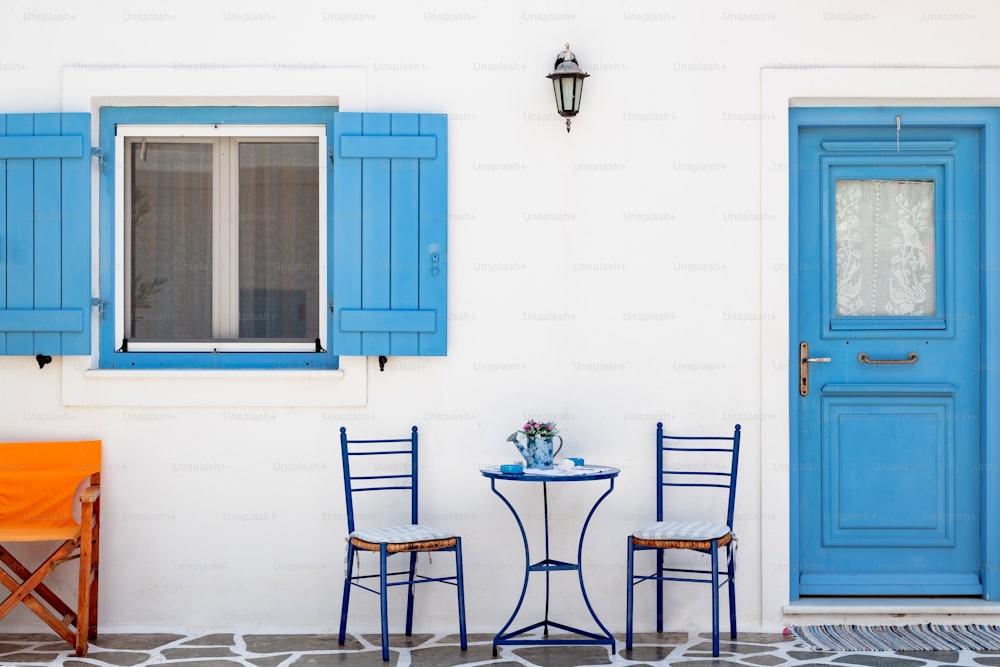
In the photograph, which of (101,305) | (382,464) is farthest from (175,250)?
(382,464)

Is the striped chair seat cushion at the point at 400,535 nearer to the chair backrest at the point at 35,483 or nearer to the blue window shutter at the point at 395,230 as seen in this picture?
the blue window shutter at the point at 395,230

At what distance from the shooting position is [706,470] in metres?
5.21

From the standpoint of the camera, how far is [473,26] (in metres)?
5.23

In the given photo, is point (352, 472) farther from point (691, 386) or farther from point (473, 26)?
point (473, 26)

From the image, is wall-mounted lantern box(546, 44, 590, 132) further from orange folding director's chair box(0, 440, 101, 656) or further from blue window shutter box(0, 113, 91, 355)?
orange folding director's chair box(0, 440, 101, 656)

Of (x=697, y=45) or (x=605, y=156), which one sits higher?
(x=697, y=45)

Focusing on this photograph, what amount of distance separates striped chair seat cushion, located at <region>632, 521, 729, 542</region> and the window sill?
144cm

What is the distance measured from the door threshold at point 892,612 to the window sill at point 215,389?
90.0 inches

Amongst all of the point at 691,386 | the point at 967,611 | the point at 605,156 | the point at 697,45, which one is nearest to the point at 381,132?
the point at 605,156

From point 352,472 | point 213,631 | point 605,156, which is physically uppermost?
point 605,156

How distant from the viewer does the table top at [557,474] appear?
460 centimetres

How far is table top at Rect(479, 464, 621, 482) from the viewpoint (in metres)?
4.60

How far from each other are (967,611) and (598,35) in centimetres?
319

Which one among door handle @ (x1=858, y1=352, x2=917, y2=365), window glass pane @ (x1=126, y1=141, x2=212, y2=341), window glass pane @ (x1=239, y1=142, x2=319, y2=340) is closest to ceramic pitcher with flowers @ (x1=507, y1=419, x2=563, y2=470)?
window glass pane @ (x1=239, y1=142, x2=319, y2=340)
